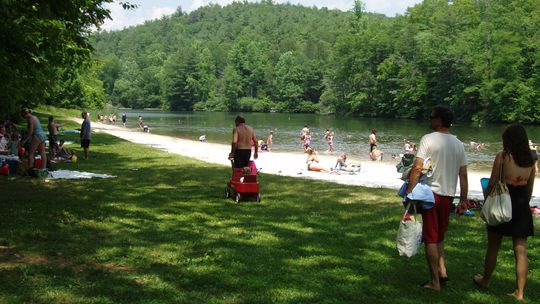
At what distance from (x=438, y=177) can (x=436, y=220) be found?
43 centimetres

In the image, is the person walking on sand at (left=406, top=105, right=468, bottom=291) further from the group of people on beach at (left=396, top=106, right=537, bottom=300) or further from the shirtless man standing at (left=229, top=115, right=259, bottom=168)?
the shirtless man standing at (left=229, top=115, right=259, bottom=168)

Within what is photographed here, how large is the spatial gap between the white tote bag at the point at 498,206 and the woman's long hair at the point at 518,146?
203mm

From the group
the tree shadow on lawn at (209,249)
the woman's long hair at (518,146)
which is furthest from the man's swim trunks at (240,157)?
the woman's long hair at (518,146)

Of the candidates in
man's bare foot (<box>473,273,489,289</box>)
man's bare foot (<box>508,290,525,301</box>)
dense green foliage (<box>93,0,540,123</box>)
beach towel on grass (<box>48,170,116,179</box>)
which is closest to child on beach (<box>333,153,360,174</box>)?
beach towel on grass (<box>48,170,116,179</box>)

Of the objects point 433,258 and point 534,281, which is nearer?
point 433,258

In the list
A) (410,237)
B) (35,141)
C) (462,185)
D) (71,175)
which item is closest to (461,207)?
(462,185)

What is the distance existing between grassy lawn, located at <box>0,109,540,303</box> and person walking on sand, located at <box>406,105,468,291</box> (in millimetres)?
412

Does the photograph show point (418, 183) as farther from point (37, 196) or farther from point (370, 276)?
point (37, 196)

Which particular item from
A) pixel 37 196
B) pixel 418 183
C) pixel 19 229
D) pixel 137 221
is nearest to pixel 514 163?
pixel 418 183

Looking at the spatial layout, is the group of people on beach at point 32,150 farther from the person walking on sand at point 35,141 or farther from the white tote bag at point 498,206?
the white tote bag at point 498,206

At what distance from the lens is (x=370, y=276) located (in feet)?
20.1

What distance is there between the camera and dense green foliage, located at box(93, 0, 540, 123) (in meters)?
75.1

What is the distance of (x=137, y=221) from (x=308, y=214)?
2900 millimetres

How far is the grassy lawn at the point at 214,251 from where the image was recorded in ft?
17.9
